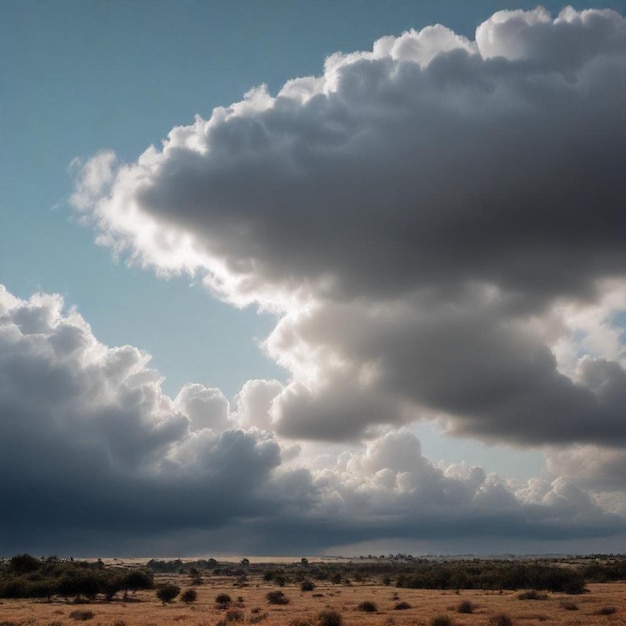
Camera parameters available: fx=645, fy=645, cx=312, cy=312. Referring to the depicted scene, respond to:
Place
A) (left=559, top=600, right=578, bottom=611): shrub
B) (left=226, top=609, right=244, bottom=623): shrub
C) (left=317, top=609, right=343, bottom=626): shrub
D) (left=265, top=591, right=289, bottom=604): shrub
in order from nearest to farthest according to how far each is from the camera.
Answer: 1. (left=317, top=609, right=343, bottom=626): shrub
2. (left=226, top=609, right=244, bottom=623): shrub
3. (left=559, top=600, right=578, bottom=611): shrub
4. (left=265, top=591, right=289, bottom=604): shrub

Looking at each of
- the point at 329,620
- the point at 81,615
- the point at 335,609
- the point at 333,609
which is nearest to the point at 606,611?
the point at 333,609

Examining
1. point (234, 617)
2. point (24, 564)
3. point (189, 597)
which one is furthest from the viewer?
point (24, 564)

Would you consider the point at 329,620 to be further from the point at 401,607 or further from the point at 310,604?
the point at 310,604

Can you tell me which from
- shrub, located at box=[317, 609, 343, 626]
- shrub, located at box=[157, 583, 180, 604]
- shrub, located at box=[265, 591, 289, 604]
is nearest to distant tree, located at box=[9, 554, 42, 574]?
shrub, located at box=[157, 583, 180, 604]

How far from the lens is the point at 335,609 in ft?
255

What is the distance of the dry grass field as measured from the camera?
205ft

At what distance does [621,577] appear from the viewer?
436 feet

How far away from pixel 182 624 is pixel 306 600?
36.2 meters

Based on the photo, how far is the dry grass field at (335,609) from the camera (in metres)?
62.6

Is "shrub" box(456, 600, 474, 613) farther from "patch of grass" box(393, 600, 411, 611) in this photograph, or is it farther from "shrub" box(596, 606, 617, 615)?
"shrub" box(596, 606, 617, 615)

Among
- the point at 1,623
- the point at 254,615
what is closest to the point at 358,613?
the point at 254,615

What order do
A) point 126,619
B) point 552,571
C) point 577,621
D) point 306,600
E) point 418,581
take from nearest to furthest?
1. point 577,621
2. point 126,619
3. point 306,600
4. point 552,571
5. point 418,581

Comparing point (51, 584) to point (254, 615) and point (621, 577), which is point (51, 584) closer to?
point (254, 615)

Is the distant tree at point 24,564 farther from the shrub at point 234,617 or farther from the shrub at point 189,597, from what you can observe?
the shrub at point 234,617
